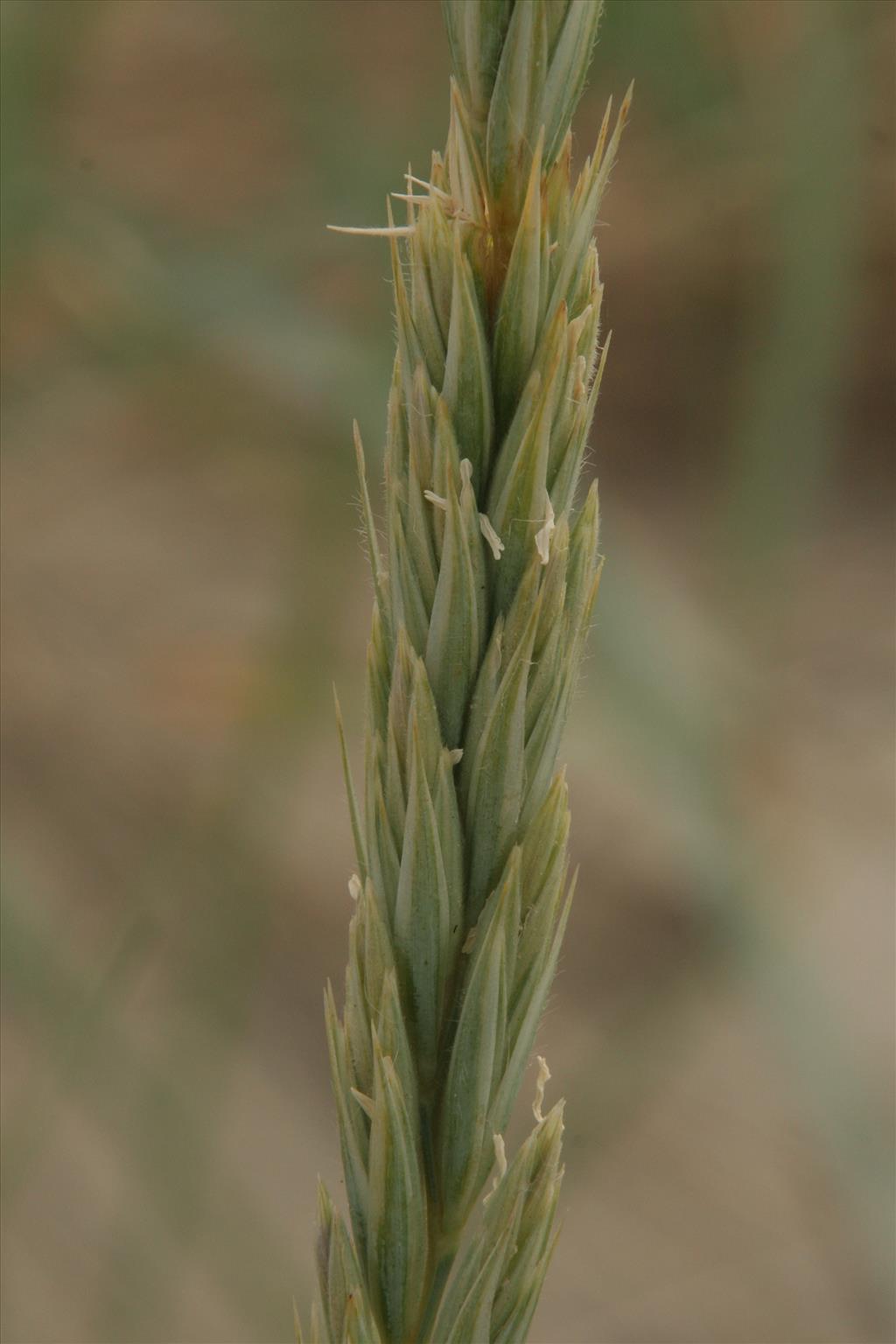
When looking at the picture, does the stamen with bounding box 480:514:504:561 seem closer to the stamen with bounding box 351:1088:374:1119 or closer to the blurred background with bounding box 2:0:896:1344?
the stamen with bounding box 351:1088:374:1119

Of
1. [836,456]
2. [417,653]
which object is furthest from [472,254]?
[836,456]

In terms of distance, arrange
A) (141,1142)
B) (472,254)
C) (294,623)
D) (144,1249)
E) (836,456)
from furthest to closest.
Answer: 1. (836,456)
2. (141,1142)
3. (144,1249)
4. (294,623)
5. (472,254)

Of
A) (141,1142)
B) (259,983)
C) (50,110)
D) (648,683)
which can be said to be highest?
(50,110)

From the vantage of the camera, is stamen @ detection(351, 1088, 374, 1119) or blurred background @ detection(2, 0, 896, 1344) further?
blurred background @ detection(2, 0, 896, 1344)

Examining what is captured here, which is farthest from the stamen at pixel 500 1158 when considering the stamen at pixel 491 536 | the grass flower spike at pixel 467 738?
the stamen at pixel 491 536

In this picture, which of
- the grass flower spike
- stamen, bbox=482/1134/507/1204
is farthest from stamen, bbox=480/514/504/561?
stamen, bbox=482/1134/507/1204

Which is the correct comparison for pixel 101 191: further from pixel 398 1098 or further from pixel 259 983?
pixel 398 1098

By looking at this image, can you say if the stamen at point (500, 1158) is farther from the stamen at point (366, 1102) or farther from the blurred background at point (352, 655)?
the blurred background at point (352, 655)
